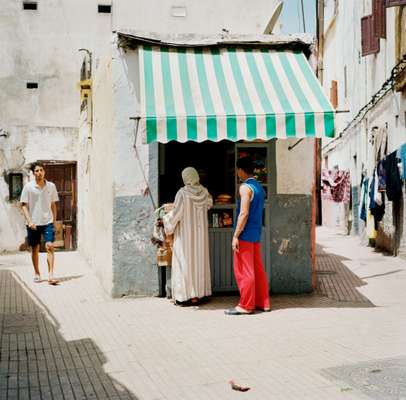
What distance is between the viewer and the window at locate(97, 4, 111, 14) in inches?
690

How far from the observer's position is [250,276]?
6.98m

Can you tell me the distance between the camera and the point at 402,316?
22.5 feet

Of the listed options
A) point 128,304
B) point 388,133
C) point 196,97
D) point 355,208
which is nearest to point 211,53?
point 196,97

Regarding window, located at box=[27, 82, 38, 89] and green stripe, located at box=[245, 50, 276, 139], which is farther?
window, located at box=[27, 82, 38, 89]

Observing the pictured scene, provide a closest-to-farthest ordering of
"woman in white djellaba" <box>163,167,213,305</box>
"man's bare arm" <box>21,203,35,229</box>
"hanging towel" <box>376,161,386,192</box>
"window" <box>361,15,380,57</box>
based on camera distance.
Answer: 1. "woman in white djellaba" <box>163,167,213,305</box>
2. "man's bare arm" <box>21,203,35,229</box>
3. "hanging towel" <box>376,161,386,192</box>
4. "window" <box>361,15,380,57</box>

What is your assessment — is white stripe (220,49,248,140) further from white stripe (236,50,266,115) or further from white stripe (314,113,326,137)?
white stripe (314,113,326,137)

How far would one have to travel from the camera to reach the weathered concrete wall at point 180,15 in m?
17.5

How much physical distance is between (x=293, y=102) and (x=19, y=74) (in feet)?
38.1

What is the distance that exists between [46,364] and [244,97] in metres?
3.90

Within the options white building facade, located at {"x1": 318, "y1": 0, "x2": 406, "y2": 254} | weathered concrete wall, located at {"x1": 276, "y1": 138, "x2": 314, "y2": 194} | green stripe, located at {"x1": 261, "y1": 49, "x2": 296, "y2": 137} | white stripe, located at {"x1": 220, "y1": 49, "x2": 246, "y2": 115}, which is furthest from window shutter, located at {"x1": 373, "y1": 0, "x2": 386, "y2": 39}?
white stripe, located at {"x1": 220, "y1": 49, "x2": 246, "y2": 115}

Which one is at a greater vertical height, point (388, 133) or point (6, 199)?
point (388, 133)

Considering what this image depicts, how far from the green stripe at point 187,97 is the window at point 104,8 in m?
10.7

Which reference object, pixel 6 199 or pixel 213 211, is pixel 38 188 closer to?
pixel 213 211

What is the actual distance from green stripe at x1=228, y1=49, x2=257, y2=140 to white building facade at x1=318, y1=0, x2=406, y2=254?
3.66ft
